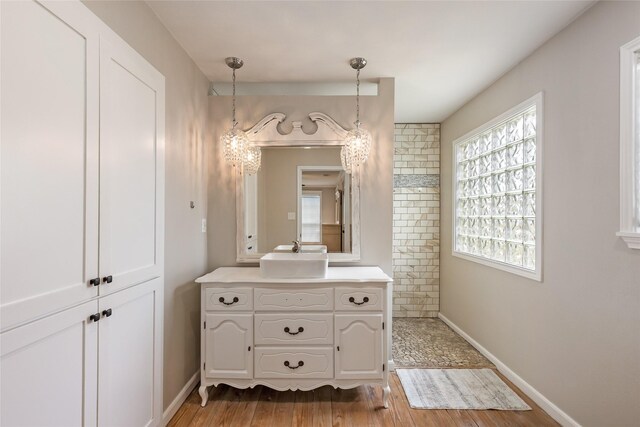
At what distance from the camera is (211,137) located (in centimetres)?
282

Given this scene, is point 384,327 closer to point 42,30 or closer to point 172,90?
point 172,90

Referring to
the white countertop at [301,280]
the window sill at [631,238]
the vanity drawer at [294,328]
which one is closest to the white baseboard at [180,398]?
the vanity drawer at [294,328]

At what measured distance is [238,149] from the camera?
8.84 ft

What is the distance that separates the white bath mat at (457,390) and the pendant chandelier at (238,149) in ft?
7.03

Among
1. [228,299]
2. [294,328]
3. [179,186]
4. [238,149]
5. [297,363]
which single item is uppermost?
[238,149]

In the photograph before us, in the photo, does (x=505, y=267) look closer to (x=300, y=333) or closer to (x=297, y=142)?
(x=300, y=333)

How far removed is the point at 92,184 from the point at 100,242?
0.25 metres

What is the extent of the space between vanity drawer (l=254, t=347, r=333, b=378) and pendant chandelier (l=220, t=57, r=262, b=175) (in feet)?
4.80

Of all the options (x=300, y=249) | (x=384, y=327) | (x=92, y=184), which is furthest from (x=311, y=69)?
(x=384, y=327)

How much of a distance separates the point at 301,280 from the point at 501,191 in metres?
1.94

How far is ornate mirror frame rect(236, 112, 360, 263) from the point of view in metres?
2.80

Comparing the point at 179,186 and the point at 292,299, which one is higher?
the point at 179,186

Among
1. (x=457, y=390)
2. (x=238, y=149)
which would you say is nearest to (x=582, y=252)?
(x=457, y=390)

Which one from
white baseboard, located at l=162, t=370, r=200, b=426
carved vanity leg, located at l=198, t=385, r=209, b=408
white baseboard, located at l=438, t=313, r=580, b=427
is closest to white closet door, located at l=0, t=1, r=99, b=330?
white baseboard, located at l=162, t=370, r=200, b=426
